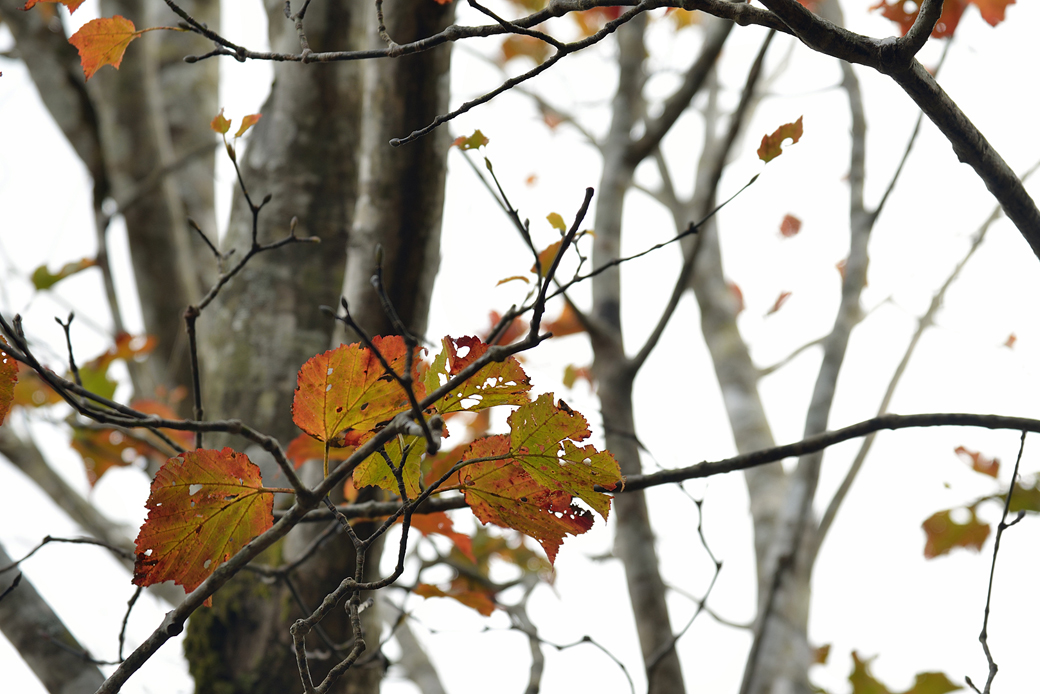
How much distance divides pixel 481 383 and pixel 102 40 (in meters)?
0.60

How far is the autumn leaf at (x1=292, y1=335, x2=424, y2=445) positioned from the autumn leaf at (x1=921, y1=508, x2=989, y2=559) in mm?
1954

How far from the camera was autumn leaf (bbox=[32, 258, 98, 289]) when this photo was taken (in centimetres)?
150

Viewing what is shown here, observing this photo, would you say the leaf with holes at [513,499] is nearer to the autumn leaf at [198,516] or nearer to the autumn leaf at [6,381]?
the autumn leaf at [198,516]

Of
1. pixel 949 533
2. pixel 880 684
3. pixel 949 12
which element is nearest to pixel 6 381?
pixel 949 12

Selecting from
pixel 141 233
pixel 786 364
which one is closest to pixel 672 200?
pixel 786 364

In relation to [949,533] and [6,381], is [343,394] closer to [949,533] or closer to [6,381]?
[6,381]

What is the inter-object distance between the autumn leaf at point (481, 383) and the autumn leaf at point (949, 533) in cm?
190

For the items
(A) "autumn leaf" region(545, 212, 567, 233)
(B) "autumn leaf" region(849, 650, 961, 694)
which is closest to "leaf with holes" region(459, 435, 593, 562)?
(A) "autumn leaf" region(545, 212, 567, 233)

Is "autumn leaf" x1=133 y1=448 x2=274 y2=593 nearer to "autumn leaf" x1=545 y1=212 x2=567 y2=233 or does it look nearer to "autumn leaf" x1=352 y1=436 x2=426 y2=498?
"autumn leaf" x1=352 y1=436 x2=426 y2=498

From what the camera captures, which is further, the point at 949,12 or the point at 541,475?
the point at 949,12

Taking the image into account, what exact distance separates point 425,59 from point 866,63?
68 centimetres

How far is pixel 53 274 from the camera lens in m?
1.53

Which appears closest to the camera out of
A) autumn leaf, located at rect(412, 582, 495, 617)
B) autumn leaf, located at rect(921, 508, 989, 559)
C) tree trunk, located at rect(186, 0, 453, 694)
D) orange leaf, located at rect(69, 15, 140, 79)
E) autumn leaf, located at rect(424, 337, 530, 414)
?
autumn leaf, located at rect(424, 337, 530, 414)

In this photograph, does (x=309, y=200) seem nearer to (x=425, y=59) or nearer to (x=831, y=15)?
(x=425, y=59)
